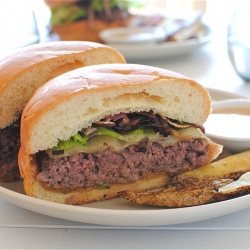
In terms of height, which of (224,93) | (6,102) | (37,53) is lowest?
(224,93)

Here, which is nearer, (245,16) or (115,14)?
(245,16)

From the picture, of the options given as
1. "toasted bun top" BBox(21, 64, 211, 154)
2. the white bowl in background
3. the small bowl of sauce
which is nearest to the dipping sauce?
the small bowl of sauce

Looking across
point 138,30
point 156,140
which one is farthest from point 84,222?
point 138,30

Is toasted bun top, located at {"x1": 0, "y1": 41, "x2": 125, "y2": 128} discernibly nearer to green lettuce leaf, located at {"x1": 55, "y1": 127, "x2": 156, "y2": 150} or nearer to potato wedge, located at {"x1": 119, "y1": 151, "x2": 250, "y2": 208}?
green lettuce leaf, located at {"x1": 55, "y1": 127, "x2": 156, "y2": 150}

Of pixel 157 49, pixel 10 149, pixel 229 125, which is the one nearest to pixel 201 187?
pixel 229 125

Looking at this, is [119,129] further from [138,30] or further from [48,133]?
[138,30]

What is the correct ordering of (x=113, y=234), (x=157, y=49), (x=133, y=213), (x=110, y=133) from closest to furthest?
(x=133, y=213) < (x=113, y=234) < (x=110, y=133) < (x=157, y=49)

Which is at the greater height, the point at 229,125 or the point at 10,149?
the point at 10,149

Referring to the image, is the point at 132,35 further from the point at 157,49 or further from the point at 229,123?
the point at 229,123
